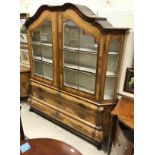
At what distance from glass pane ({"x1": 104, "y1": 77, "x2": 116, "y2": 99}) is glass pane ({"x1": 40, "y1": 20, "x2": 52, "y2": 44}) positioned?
45.4 inches

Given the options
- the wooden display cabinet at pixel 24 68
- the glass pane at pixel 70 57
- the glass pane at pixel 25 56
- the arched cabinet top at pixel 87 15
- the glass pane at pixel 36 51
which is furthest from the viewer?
the glass pane at pixel 25 56

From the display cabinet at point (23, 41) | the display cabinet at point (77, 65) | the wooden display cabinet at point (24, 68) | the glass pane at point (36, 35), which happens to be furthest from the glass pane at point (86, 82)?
the display cabinet at point (23, 41)

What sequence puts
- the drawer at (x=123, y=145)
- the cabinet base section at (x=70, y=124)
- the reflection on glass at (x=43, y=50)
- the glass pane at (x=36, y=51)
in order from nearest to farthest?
the drawer at (x=123, y=145) → the cabinet base section at (x=70, y=124) → the reflection on glass at (x=43, y=50) → the glass pane at (x=36, y=51)

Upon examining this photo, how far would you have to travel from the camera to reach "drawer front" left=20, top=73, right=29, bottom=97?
137 inches

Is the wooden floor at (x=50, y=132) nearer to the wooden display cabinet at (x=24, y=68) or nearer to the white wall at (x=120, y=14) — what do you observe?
the wooden display cabinet at (x=24, y=68)

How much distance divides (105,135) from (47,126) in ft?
3.35

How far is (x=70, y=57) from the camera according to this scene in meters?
2.69

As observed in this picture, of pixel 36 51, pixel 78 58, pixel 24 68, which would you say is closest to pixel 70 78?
pixel 78 58

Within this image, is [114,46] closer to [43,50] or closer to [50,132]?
[43,50]

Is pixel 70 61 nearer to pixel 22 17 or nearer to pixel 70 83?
pixel 70 83

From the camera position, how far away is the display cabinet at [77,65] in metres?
2.12

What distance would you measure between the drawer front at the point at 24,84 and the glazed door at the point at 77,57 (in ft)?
3.76
